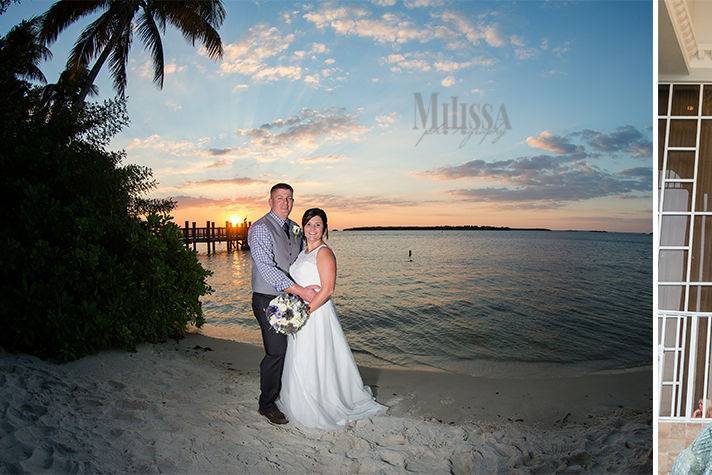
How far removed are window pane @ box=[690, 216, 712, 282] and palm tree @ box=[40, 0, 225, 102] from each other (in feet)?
28.5

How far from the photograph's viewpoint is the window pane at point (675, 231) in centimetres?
404

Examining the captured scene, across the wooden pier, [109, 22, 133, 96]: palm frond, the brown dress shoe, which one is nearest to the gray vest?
the brown dress shoe

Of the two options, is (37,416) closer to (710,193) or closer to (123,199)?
(123,199)

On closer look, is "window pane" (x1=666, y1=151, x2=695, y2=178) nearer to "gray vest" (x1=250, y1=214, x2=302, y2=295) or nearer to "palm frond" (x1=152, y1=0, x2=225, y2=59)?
"gray vest" (x1=250, y1=214, x2=302, y2=295)

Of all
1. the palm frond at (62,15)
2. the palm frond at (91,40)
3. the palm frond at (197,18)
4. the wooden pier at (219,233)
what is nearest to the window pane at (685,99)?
the palm frond at (197,18)

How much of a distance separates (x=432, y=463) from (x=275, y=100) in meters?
5.77

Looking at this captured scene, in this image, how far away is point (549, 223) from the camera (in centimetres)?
1464

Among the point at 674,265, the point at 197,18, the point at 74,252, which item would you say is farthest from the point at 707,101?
the point at 197,18

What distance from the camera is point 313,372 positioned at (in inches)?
133

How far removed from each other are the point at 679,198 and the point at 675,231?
0.79 ft

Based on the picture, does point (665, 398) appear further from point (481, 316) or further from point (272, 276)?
point (481, 316)

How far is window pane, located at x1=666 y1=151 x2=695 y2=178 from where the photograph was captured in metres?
4.02

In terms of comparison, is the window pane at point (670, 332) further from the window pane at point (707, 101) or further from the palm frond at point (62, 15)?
the palm frond at point (62, 15)

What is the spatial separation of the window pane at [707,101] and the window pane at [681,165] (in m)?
0.30
